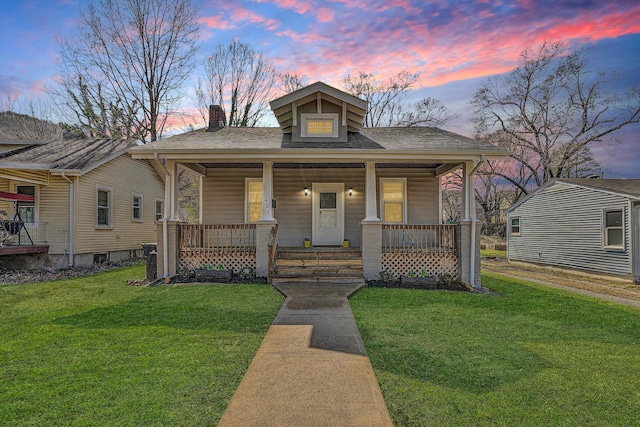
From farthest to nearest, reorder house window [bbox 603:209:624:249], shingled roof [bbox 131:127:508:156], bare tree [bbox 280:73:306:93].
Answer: bare tree [bbox 280:73:306:93] < house window [bbox 603:209:624:249] < shingled roof [bbox 131:127:508:156]

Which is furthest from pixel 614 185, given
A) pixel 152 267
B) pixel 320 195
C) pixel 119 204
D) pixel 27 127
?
pixel 27 127

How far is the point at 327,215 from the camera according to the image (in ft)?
40.6

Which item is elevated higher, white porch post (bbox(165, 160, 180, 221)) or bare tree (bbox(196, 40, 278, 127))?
bare tree (bbox(196, 40, 278, 127))

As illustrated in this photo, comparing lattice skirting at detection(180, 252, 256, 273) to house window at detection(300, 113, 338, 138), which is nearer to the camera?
lattice skirting at detection(180, 252, 256, 273)

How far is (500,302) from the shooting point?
7.93 m

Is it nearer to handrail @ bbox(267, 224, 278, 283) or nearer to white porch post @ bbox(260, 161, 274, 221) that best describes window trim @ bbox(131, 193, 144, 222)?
white porch post @ bbox(260, 161, 274, 221)

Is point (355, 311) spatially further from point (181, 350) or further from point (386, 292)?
point (181, 350)

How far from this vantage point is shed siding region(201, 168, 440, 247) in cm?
1229

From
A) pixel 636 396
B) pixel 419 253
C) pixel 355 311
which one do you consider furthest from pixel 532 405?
pixel 419 253

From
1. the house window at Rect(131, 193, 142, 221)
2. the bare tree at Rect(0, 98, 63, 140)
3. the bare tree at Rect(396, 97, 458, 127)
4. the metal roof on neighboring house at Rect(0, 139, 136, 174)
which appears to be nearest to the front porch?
the metal roof on neighboring house at Rect(0, 139, 136, 174)

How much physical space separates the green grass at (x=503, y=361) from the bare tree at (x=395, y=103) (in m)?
22.9

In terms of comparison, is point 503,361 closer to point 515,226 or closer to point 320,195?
point 320,195

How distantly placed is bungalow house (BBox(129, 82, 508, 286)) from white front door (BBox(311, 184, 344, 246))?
0.03 metres

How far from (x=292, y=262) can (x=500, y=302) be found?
5.31 m
